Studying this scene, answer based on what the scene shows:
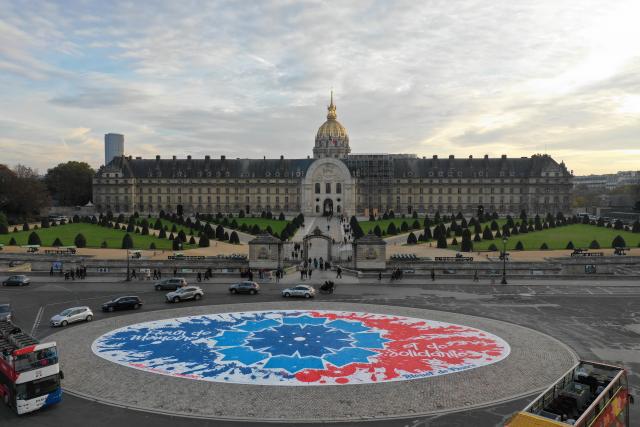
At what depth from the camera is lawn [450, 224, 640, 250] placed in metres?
65.9

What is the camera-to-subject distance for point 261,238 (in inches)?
1917

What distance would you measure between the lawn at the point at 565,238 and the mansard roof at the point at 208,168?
63950 mm

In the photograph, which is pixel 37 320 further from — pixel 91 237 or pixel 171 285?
pixel 91 237

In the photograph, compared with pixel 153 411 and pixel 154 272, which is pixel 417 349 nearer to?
pixel 153 411

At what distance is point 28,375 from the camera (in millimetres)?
17312

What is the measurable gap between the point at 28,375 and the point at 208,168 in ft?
388

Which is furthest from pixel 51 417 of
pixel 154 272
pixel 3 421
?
pixel 154 272

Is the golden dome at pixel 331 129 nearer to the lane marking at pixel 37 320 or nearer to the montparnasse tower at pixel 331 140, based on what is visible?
the montparnasse tower at pixel 331 140

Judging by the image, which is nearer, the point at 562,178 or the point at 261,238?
the point at 261,238

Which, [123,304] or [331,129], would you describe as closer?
[123,304]

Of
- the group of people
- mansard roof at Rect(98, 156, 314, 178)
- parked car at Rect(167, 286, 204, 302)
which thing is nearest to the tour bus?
parked car at Rect(167, 286, 204, 302)

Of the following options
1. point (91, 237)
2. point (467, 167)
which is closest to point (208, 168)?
point (467, 167)

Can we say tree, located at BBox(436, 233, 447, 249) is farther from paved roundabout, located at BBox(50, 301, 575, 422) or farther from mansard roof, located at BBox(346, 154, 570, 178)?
mansard roof, located at BBox(346, 154, 570, 178)

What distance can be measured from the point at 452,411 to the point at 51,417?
12.7 metres
